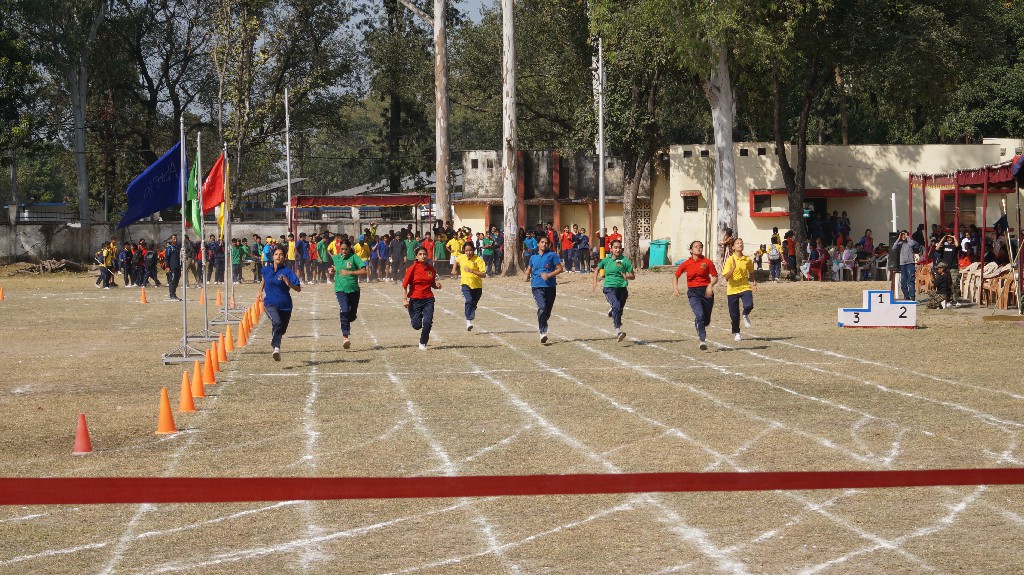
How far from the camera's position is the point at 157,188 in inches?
706

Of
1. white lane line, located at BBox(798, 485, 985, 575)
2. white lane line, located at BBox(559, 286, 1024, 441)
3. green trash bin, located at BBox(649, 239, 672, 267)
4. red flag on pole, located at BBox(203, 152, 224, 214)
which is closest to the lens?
white lane line, located at BBox(798, 485, 985, 575)

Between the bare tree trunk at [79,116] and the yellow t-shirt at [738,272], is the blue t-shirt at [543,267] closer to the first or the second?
the yellow t-shirt at [738,272]

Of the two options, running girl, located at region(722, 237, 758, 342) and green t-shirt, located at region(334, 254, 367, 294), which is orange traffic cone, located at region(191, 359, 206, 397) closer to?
green t-shirt, located at region(334, 254, 367, 294)

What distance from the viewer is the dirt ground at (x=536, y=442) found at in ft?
24.7

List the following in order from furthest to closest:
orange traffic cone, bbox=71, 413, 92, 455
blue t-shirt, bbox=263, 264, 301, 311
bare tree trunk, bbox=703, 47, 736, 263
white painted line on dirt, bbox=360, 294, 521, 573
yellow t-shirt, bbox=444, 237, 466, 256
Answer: yellow t-shirt, bbox=444, 237, 466, 256 < bare tree trunk, bbox=703, 47, 736, 263 < blue t-shirt, bbox=263, 264, 301, 311 < orange traffic cone, bbox=71, 413, 92, 455 < white painted line on dirt, bbox=360, 294, 521, 573

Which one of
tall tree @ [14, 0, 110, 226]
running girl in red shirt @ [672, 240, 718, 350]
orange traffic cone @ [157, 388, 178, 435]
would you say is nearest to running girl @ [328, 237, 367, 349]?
running girl in red shirt @ [672, 240, 718, 350]

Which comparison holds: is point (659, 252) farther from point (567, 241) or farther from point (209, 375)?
point (209, 375)

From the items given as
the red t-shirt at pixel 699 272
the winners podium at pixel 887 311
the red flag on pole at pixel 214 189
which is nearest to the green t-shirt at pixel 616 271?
the red t-shirt at pixel 699 272

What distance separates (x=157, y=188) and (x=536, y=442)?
343 inches

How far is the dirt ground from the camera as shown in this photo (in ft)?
24.7

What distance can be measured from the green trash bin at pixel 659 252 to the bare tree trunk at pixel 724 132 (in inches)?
483

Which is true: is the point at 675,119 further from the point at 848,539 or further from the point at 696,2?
the point at 848,539

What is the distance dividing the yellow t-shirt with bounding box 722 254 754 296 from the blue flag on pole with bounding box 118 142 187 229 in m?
8.97

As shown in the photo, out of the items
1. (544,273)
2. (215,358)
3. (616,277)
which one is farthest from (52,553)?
(616,277)
